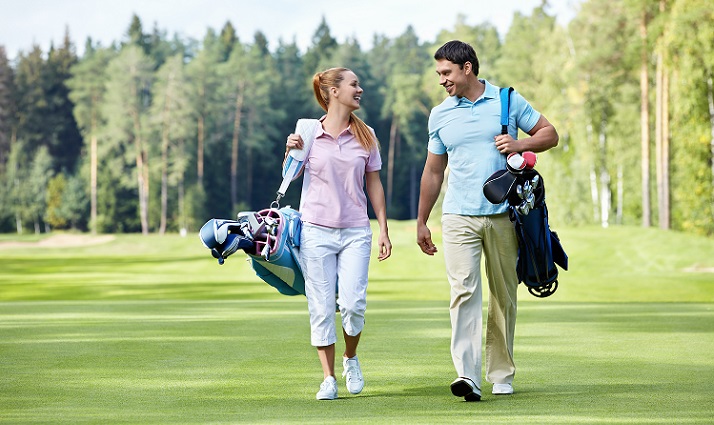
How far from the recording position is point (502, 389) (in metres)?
6.55

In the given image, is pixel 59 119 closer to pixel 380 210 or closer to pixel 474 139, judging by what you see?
pixel 380 210

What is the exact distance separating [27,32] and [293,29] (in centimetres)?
2552

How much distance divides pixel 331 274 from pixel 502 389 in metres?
1.19

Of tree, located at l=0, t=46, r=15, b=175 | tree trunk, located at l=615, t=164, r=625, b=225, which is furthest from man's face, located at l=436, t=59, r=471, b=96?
tree, located at l=0, t=46, r=15, b=175

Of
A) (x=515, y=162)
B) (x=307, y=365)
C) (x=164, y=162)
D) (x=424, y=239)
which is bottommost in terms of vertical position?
(x=307, y=365)

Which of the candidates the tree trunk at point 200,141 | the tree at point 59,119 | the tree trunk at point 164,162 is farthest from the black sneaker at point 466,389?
the tree at point 59,119

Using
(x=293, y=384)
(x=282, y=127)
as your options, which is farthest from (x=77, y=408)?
(x=282, y=127)

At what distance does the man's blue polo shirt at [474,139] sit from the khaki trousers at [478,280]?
0.09 meters

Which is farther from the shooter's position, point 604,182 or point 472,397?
point 604,182

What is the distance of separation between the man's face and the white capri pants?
3.17 feet

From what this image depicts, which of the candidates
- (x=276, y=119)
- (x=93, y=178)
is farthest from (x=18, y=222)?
(x=276, y=119)

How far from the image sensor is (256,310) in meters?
14.4

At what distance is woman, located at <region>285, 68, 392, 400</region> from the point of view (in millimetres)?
6598

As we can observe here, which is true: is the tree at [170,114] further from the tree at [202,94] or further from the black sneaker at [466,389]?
the black sneaker at [466,389]
